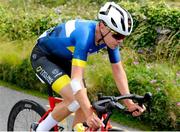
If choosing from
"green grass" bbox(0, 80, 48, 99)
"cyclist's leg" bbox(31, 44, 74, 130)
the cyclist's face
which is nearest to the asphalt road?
"green grass" bbox(0, 80, 48, 99)

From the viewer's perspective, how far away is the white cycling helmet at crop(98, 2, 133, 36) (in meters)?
4.88

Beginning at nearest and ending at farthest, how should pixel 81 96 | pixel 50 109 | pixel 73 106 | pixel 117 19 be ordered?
pixel 81 96
pixel 117 19
pixel 73 106
pixel 50 109

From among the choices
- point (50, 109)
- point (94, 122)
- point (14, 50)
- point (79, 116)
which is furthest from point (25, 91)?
point (94, 122)

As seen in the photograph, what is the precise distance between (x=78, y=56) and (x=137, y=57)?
18.9 ft

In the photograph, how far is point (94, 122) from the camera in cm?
452

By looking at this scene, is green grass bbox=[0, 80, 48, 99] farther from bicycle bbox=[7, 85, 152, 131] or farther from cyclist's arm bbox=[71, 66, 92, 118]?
cyclist's arm bbox=[71, 66, 92, 118]

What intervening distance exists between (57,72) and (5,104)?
13.6 feet

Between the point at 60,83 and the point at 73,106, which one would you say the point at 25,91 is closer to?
the point at 60,83

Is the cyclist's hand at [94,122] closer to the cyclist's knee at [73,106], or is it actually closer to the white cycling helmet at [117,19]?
the cyclist's knee at [73,106]

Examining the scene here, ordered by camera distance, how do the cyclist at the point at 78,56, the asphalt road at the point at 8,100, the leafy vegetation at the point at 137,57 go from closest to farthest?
the cyclist at the point at 78,56, the leafy vegetation at the point at 137,57, the asphalt road at the point at 8,100

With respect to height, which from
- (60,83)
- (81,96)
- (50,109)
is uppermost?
(60,83)

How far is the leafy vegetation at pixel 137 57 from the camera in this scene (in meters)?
7.99

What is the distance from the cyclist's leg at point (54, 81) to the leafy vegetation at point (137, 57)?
108 inches

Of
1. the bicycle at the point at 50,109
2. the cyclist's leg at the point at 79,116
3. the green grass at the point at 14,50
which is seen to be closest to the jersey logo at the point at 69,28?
the bicycle at the point at 50,109
